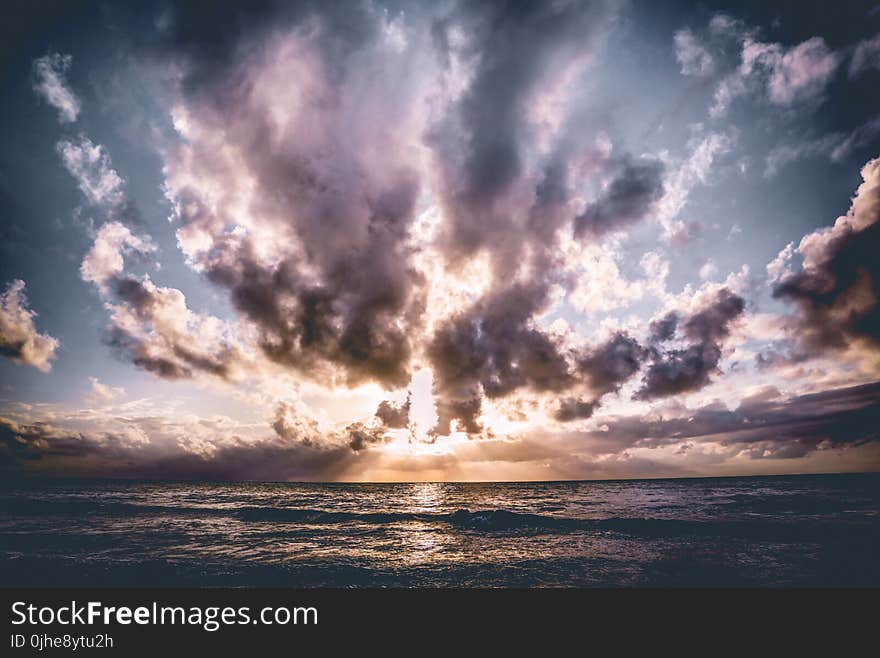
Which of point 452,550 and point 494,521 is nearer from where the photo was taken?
point 452,550

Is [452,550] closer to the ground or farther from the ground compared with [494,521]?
farther from the ground

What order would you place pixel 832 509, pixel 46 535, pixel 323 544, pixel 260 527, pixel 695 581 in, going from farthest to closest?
pixel 832 509 < pixel 260 527 < pixel 46 535 < pixel 323 544 < pixel 695 581

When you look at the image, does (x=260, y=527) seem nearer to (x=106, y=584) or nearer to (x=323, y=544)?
(x=323, y=544)

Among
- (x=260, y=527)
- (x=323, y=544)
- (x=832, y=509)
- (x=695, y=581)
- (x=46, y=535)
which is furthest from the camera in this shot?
(x=832, y=509)

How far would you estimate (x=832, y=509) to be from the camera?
109ft

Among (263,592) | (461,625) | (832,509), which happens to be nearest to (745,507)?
(832,509)

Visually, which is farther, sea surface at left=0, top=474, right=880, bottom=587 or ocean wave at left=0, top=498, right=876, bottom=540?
ocean wave at left=0, top=498, right=876, bottom=540

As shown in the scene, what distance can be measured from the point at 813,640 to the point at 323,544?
2168 cm

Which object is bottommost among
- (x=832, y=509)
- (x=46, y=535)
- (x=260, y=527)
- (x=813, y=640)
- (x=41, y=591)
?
(x=832, y=509)

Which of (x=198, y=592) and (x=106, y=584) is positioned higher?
(x=198, y=592)

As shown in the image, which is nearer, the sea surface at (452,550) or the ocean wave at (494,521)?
the sea surface at (452,550)

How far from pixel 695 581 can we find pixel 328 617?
49.3 feet

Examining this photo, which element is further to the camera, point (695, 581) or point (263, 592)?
point (695, 581)

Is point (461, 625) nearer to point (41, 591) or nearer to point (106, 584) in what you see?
point (41, 591)
